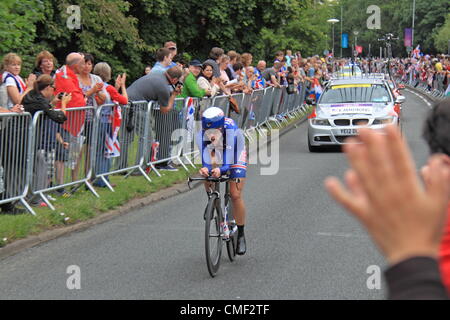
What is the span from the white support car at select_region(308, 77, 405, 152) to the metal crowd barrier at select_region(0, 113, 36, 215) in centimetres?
1006

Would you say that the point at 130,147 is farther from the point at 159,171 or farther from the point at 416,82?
the point at 416,82

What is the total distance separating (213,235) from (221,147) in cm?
79

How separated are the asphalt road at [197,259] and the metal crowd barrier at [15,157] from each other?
2.82 feet

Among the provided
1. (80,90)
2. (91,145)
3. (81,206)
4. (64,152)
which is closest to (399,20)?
(80,90)

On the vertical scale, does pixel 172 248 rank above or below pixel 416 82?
above

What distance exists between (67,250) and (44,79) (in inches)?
103

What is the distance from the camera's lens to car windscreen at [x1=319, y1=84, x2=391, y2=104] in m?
20.0

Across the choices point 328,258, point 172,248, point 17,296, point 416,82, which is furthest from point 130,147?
point 416,82

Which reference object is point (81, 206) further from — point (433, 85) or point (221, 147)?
point (433, 85)

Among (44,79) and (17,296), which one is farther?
(44,79)

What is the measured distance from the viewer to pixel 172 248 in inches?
345

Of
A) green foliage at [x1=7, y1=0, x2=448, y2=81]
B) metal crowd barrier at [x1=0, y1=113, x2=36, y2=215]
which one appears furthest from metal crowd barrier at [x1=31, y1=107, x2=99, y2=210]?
green foliage at [x1=7, y1=0, x2=448, y2=81]
